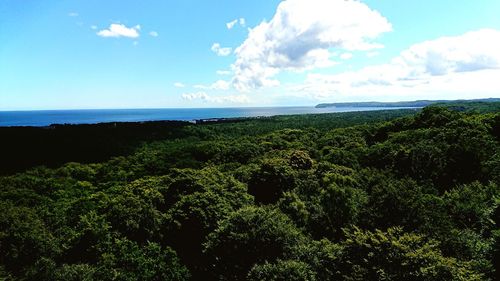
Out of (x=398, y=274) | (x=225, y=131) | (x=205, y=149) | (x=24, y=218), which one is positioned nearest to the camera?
(x=398, y=274)

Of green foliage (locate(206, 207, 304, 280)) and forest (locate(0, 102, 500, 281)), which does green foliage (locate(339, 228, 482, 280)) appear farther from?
green foliage (locate(206, 207, 304, 280))

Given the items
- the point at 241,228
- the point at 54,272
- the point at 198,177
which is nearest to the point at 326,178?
the point at 198,177

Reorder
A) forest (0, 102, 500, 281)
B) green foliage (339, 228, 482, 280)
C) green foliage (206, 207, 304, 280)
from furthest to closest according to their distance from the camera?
1. green foliage (206, 207, 304, 280)
2. forest (0, 102, 500, 281)
3. green foliage (339, 228, 482, 280)

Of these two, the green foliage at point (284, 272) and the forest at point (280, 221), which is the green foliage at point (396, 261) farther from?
the green foliage at point (284, 272)

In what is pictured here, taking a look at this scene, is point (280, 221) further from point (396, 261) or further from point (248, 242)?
point (396, 261)

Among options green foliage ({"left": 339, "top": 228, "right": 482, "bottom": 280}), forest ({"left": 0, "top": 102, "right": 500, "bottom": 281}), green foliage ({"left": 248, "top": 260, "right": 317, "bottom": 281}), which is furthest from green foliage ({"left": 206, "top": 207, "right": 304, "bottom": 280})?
green foliage ({"left": 339, "top": 228, "right": 482, "bottom": 280})

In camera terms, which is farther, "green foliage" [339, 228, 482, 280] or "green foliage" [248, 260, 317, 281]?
"green foliage" [248, 260, 317, 281]

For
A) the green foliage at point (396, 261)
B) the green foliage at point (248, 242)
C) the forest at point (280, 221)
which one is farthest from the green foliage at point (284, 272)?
the green foliage at point (248, 242)

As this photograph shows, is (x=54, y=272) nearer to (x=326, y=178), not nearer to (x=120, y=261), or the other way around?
(x=120, y=261)
